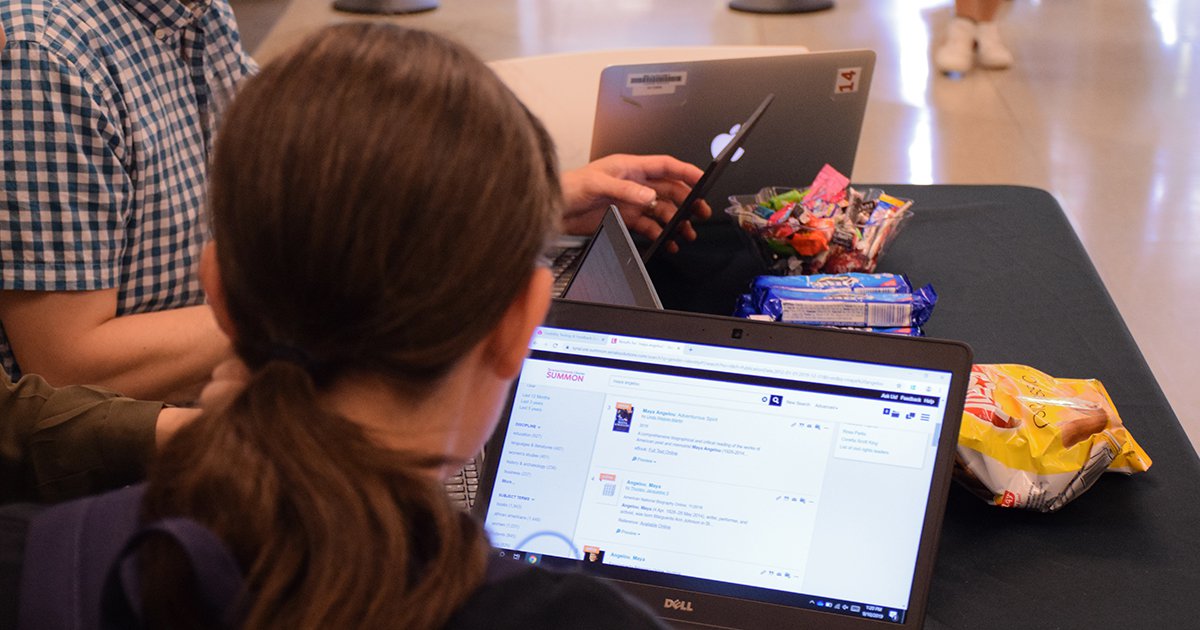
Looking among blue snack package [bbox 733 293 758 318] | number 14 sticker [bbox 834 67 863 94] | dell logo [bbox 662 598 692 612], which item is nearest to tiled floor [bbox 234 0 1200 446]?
number 14 sticker [bbox 834 67 863 94]

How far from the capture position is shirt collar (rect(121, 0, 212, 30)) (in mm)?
1360

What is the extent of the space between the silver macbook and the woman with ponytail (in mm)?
865

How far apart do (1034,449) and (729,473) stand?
0.95 feet

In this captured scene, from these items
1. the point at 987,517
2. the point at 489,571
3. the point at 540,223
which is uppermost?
the point at 540,223

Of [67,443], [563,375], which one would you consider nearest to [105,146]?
[67,443]

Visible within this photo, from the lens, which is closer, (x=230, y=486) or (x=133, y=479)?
(x=230, y=486)

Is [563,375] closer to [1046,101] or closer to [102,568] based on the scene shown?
[102,568]

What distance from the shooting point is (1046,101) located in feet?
13.3

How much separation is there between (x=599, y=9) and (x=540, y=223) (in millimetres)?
4886

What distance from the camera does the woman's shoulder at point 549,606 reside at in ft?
1.89

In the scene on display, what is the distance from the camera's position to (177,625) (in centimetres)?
54

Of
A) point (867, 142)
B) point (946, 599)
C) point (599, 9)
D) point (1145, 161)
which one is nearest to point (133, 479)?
point (946, 599)

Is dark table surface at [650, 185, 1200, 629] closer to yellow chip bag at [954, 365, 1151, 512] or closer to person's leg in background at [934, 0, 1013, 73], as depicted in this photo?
yellow chip bag at [954, 365, 1151, 512]

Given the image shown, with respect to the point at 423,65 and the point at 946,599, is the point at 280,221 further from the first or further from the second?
the point at 946,599
